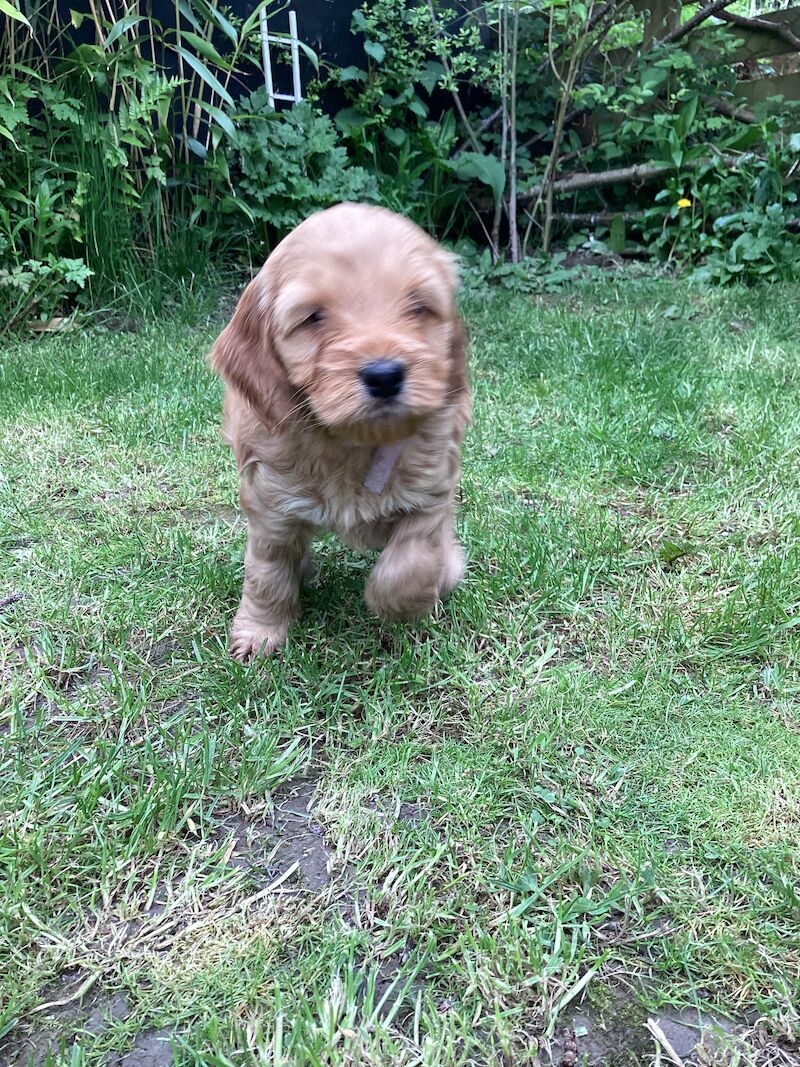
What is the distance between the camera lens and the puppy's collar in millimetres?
2031

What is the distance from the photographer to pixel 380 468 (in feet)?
6.66

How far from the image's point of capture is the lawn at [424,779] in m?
1.36

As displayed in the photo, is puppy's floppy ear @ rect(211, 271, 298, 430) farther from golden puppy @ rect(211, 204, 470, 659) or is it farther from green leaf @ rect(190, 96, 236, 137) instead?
green leaf @ rect(190, 96, 236, 137)

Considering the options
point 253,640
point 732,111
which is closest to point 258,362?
point 253,640

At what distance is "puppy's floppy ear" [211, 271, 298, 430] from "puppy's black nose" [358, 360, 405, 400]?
11.7 inches

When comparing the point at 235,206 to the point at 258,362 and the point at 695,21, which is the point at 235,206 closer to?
the point at 695,21

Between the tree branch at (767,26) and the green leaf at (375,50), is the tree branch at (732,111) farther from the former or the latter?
the green leaf at (375,50)

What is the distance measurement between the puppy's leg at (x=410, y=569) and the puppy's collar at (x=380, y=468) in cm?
16

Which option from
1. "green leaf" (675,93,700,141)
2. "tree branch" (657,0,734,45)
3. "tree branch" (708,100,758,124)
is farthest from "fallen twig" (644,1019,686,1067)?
"tree branch" (657,0,734,45)

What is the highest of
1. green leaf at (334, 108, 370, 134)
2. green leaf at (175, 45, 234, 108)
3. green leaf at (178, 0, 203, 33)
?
green leaf at (178, 0, 203, 33)

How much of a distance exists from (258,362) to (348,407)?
1.34 ft

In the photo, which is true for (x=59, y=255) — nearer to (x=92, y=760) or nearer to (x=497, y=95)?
(x=497, y=95)

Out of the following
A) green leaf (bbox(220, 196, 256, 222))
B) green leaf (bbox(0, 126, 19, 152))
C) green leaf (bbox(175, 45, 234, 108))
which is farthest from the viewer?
green leaf (bbox(220, 196, 256, 222))

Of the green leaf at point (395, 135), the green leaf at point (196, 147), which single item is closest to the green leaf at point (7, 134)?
the green leaf at point (196, 147)
